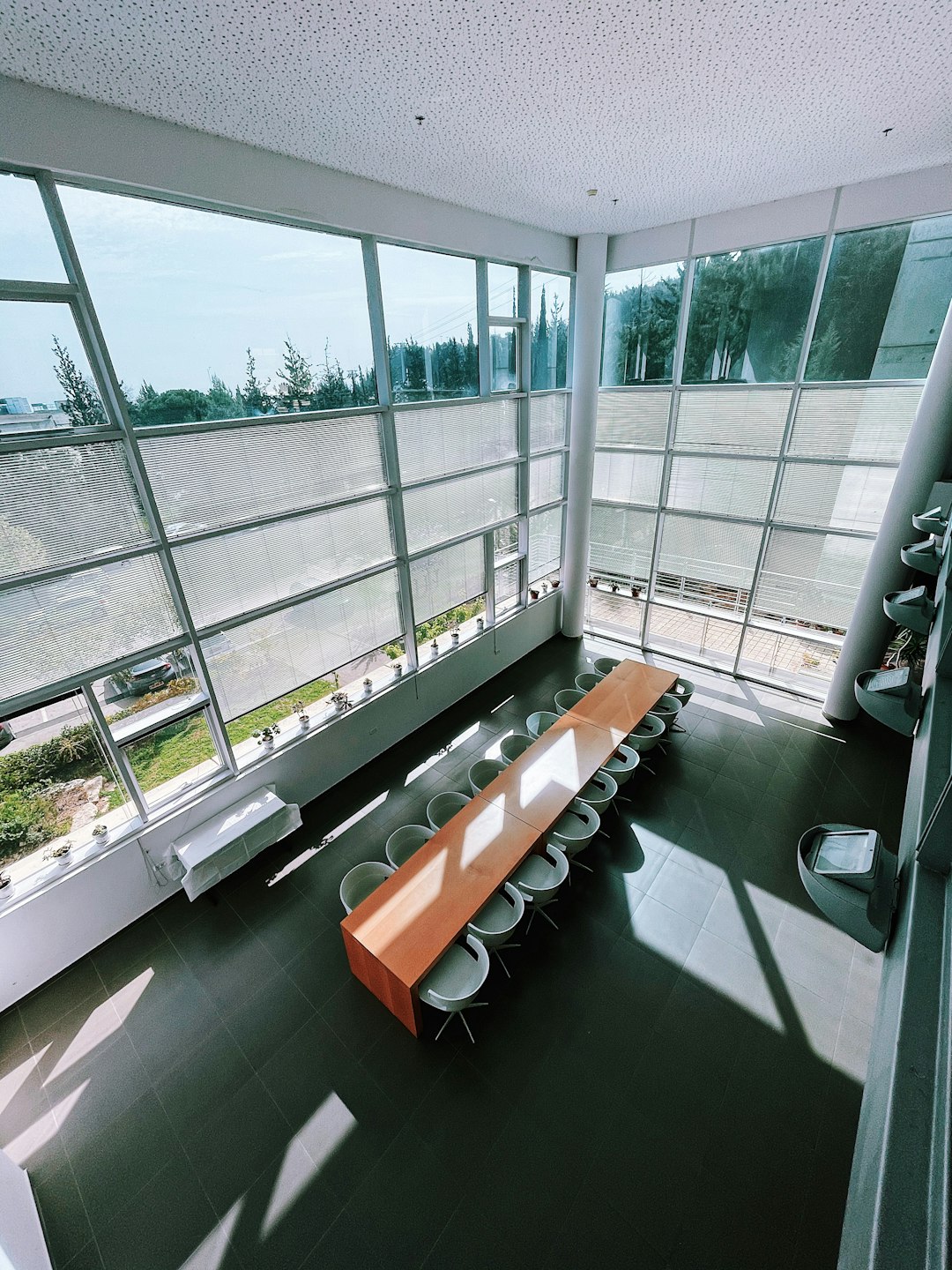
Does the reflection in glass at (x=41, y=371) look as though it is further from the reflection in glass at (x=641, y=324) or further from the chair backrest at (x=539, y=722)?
the reflection in glass at (x=641, y=324)

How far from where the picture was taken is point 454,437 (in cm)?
659

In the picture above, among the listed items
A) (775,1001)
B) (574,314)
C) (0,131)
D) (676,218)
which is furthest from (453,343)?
(775,1001)

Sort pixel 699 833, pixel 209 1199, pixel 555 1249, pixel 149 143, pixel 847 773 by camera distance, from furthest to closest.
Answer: pixel 847 773 → pixel 699 833 → pixel 149 143 → pixel 209 1199 → pixel 555 1249

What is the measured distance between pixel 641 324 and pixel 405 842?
7089 millimetres

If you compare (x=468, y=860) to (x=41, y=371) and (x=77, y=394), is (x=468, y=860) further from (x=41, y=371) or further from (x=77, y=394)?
(x=41, y=371)

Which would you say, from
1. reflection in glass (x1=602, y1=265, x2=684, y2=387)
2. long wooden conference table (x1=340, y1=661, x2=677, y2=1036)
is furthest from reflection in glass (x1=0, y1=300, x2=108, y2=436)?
reflection in glass (x1=602, y1=265, x2=684, y2=387)

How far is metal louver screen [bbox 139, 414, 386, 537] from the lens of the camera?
4.33 meters

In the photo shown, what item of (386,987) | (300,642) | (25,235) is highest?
(25,235)

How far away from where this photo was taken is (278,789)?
573 cm

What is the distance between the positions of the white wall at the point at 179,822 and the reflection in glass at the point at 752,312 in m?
4.55

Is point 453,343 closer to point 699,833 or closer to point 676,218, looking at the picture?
point 676,218

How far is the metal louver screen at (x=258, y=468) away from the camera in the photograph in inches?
171

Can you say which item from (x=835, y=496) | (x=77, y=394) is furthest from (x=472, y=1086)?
(x=835, y=496)

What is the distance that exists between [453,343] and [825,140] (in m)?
3.61
